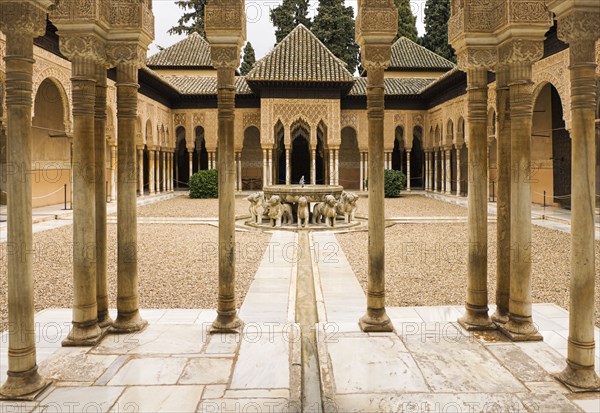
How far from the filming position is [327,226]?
42.1 feet

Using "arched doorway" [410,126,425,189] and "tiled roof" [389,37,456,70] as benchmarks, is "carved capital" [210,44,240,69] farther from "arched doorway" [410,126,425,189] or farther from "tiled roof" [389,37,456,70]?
"tiled roof" [389,37,456,70]

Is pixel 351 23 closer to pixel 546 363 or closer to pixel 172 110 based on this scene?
pixel 172 110

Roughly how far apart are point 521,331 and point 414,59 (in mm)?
31251

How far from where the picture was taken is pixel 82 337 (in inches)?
167

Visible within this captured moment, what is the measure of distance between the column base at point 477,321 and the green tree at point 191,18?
140 ft

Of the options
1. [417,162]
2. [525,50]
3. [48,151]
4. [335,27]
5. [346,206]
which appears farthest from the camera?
[335,27]

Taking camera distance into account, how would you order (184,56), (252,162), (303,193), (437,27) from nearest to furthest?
(303,193), (252,162), (184,56), (437,27)

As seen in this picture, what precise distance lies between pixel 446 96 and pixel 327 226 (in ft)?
52.3

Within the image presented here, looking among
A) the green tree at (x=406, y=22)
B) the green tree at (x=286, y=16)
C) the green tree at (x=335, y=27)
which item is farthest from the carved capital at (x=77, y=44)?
the green tree at (x=286, y=16)

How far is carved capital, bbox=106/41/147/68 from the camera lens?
459cm

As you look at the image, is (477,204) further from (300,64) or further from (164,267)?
(300,64)

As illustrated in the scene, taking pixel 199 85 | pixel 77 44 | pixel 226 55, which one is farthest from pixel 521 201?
pixel 199 85

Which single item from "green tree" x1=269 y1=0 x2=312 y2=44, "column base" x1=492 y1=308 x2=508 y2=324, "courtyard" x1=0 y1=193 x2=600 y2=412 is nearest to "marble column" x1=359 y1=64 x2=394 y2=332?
"courtyard" x1=0 y1=193 x2=600 y2=412

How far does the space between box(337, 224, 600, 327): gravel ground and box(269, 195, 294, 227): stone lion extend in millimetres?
1877
